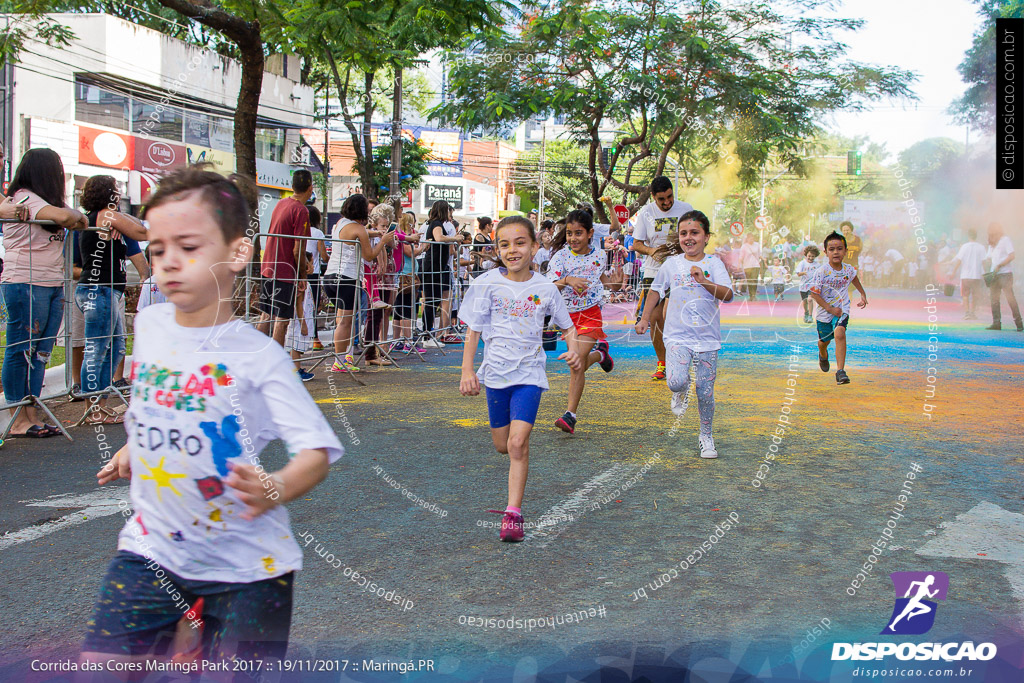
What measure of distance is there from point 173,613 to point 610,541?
255cm

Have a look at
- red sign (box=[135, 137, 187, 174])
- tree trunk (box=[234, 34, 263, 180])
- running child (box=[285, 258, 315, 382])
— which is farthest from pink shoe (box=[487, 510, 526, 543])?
red sign (box=[135, 137, 187, 174])

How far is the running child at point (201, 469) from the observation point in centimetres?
197

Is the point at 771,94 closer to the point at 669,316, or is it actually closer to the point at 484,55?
the point at 484,55

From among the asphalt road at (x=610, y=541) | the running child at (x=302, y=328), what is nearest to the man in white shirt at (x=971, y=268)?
the asphalt road at (x=610, y=541)

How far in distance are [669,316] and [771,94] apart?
1586 cm

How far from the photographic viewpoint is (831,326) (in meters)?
9.78

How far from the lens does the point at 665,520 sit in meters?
4.61

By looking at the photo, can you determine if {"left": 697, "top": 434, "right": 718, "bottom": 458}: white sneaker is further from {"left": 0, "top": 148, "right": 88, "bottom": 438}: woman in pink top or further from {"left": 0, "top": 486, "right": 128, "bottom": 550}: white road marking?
{"left": 0, "top": 148, "right": 88, "bottom": 438}: woman in pink top

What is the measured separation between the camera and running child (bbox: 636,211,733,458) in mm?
6152

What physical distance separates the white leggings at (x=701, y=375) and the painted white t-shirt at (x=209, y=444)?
4.41 metres

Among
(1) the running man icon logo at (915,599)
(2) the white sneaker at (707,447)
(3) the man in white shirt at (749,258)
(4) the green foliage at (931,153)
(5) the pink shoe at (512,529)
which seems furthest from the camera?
(3) the man in white shirt at (749,258)

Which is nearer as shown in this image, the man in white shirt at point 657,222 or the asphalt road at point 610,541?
the asphalt road at point 610,541

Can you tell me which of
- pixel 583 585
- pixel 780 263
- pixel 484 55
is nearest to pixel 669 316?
pixel 583 585

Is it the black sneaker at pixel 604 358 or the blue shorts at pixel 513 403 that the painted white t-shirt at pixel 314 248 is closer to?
the black sneaker at pixel 604 358
